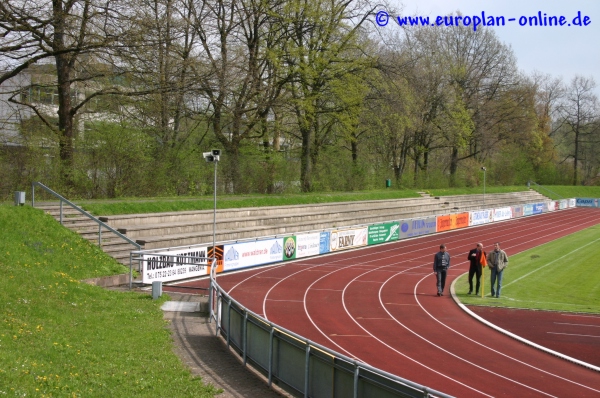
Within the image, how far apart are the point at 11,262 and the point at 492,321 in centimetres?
1325

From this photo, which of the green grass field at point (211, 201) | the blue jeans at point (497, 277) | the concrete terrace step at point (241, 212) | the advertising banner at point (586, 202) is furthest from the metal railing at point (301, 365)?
the advertising banner at point (586, 202)

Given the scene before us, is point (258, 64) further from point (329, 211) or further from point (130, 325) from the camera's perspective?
point (130, 325)

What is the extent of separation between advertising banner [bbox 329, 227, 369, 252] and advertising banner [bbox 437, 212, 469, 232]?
35.5ft

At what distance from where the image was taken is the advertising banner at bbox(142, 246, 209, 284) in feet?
63.4

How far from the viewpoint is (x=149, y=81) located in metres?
24.5

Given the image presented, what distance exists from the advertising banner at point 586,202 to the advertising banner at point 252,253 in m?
65.5

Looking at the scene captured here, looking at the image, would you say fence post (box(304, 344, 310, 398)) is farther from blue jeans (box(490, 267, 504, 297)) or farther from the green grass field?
the green grass field

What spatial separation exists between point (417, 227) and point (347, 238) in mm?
9169

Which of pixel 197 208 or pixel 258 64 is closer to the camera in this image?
pixel 197 208

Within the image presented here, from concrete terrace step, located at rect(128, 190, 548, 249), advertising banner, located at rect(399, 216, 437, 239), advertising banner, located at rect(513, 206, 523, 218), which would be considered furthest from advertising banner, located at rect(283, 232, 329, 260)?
advertising banner, located at rect(513, 206, 523, 218)

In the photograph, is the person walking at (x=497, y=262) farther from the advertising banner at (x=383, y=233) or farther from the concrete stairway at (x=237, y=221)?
the advertising banner at (x=383, y=233)

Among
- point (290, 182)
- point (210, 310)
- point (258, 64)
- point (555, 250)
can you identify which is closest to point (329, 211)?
point (290, 182)

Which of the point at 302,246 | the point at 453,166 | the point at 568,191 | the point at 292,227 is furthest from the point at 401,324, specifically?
the point at 568,191

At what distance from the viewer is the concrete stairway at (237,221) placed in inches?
882
